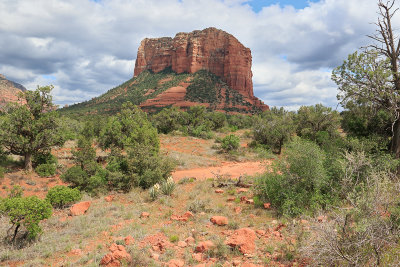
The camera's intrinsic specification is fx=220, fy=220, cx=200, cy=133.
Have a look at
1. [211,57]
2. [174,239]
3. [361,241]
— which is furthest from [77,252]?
[211,57]

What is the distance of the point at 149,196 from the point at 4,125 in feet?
34.7

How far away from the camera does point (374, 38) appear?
388 inches

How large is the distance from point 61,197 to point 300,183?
389 inches

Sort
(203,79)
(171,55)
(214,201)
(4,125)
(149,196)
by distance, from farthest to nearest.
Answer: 1. (171,55)
2. (203,79)
3. (4,125)
4. (149,196)
5. (214,201)

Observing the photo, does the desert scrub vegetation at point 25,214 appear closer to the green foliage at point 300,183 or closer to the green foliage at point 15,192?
the green foliage at point 15,192

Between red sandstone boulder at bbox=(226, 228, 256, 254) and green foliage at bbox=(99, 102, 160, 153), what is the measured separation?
→ 10.3m

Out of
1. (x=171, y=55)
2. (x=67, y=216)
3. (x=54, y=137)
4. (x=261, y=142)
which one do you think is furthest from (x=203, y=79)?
(x=67, y=216)

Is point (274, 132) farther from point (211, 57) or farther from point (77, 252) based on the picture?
point (211, 57)

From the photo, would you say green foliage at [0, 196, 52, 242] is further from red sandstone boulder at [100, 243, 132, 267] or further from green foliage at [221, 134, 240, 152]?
green foliage at [221, 134, 240, 152]

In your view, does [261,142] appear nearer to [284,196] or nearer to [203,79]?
[284,196]

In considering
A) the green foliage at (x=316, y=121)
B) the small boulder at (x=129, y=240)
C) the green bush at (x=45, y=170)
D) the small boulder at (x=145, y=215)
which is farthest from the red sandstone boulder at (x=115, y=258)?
the green foliage at (x=316, y=121)

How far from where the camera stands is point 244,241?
5.66m

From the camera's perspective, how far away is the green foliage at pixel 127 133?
15.7 meters

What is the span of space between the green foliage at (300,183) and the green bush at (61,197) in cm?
831
